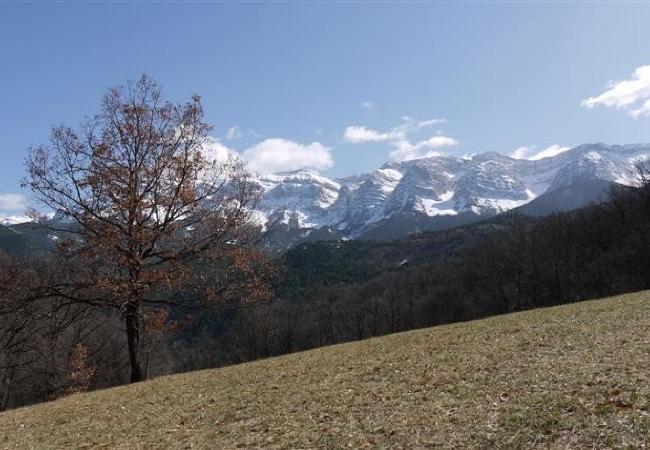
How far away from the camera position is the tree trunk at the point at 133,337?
28.9 m

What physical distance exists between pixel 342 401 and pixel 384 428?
3.02 meters

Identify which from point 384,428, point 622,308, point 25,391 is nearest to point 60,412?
point 384,428

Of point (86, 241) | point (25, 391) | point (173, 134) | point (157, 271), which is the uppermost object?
point (173, 134)

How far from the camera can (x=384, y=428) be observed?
11.9 meters

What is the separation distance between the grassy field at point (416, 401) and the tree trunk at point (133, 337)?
4.87 metres

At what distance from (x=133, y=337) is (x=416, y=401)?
2004 cm

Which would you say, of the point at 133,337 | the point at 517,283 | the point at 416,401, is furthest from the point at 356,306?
the point at 416,401

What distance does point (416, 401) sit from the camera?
13469 mm

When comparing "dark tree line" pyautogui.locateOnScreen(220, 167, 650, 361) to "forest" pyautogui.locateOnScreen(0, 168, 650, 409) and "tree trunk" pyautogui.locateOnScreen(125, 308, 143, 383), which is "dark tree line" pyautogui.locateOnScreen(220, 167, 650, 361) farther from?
"tree trunk" pyautogui.locateOnScreen(125, 308, 143, 383)

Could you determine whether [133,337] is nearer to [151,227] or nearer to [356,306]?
[151,227]

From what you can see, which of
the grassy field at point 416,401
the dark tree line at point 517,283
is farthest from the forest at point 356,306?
the grassy field at point 416,401

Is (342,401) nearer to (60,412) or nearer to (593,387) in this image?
(593,387)

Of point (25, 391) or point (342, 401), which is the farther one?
point (25, 391)

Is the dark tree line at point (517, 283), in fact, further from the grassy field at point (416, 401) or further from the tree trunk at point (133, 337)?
the tree trunk at point (133, 337)
